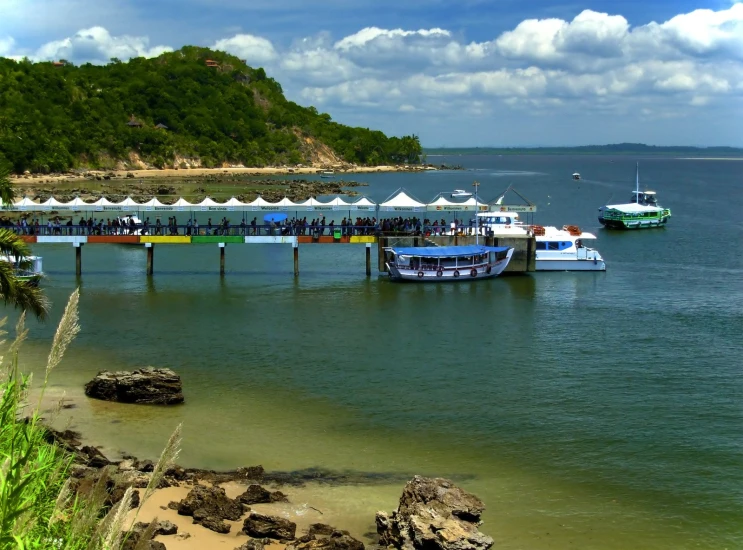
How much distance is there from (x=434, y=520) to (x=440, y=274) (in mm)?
36773

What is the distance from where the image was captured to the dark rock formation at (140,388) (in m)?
28.0

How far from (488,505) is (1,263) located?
41.9 ft

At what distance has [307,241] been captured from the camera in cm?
5484

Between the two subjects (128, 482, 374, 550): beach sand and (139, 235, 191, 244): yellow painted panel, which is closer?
(128, 482, 374, 550): beach sand

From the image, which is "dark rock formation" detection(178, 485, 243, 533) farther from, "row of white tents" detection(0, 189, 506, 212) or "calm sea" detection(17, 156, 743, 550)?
"row of white tents" detection(0, 189, 506, 212)

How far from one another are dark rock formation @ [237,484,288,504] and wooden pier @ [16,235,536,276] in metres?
34.1

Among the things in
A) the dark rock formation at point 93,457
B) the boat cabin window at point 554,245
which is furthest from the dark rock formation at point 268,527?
the boat cabin window at point 554,245

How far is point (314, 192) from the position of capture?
131500 mm

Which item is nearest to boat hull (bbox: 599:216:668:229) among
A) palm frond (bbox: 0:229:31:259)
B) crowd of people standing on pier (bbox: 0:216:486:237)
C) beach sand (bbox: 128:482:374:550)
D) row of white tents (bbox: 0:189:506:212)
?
row of white tents (bbox: 0:189:506:212)

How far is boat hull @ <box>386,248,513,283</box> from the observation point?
5322cm

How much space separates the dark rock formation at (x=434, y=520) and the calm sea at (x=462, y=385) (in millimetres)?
1443

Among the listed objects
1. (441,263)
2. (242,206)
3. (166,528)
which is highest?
(242,206)

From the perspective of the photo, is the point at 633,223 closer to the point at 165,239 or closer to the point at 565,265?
the point at 565,265

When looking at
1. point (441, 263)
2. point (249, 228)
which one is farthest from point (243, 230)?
point (441, 263)
